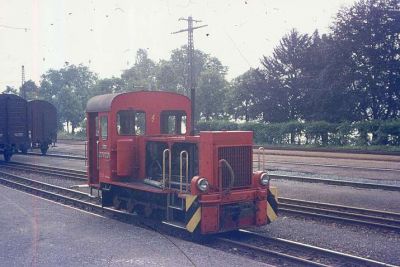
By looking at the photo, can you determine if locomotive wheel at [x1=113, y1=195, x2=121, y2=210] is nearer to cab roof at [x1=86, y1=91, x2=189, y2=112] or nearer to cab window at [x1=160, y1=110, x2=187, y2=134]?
cab window at [x1=160, y1=110, x2=187, y2=134]

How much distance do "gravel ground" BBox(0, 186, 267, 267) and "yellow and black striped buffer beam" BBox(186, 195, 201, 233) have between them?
13.7 inches

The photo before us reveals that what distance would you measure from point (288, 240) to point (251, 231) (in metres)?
1.09

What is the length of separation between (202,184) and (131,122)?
9.37 ft

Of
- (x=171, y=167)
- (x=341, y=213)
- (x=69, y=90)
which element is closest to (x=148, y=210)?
(x=171, y=167)

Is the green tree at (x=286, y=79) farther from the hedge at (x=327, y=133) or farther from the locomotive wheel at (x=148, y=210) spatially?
the locomotive wheel at (x=148, y=210)

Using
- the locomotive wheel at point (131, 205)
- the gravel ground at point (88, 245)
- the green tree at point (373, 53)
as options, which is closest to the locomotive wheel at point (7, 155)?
the gravel ground at point (88, 245)

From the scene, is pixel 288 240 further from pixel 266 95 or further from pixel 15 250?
pixel 266 95

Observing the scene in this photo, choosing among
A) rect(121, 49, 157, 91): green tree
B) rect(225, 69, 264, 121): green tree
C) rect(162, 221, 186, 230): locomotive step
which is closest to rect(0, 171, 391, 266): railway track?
rect(162, 221, 186, 230): locomotive step

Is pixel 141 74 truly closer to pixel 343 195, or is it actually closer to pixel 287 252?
pixel 343 195

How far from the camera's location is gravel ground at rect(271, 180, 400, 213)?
Result: 11086mm

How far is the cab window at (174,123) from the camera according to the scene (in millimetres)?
9938

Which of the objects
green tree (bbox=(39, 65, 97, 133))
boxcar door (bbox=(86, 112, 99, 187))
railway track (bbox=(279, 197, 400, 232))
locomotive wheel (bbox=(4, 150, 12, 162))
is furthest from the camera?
green tree (bbox=(39, 65, 97, 133))

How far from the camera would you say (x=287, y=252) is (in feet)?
23.6

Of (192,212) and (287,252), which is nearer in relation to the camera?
(287,252)
